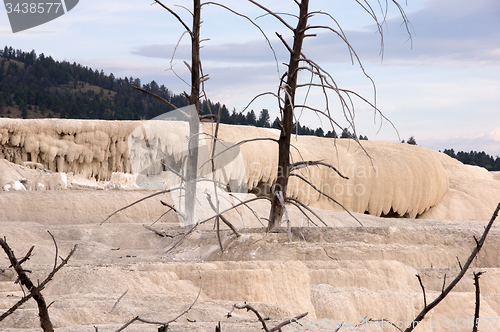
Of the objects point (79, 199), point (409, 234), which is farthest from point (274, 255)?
point (79, 199)

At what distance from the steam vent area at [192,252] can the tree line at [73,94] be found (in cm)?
1181

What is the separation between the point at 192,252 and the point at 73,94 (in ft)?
117

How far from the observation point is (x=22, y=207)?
1089 centimetres

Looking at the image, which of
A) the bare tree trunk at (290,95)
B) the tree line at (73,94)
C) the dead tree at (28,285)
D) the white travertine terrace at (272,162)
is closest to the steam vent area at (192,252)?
the white travertine terrace at (272,162)

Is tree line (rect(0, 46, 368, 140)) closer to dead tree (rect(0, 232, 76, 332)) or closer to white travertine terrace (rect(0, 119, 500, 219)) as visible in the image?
white travertine terrace (rect(0, 119, 500, 219))

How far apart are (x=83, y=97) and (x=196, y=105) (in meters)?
33.1

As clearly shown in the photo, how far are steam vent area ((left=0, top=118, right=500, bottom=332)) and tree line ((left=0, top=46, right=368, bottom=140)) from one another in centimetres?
1181

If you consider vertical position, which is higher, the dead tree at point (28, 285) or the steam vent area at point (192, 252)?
the dead tree at point (28, 285)

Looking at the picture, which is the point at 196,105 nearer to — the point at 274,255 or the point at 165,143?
the point at 274,255

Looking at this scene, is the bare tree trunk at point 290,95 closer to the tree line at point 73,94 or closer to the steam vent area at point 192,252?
the steam vent area at point 192,252

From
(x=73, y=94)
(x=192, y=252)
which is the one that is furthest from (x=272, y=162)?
(x=73, y=94)

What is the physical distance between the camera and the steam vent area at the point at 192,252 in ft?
12.1

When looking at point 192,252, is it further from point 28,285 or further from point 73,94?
point 73,94

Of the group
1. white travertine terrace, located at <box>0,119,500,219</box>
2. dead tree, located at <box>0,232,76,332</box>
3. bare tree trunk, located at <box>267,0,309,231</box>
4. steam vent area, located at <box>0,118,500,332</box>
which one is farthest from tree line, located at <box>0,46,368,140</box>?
dead tree, located at <box>0,232,76,332</box>
